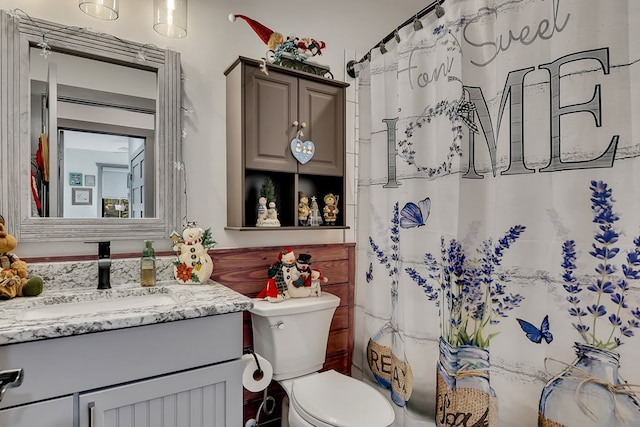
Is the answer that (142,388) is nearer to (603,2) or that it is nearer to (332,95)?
(332,95)

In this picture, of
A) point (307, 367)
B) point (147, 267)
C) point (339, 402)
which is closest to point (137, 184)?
point (147, 267)

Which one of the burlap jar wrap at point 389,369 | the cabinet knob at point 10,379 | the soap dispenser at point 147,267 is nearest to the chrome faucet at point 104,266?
the soap dispenser at point 147,267

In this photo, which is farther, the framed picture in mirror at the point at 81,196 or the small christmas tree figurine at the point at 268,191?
the small christmas tree figurine at the point at 268,191

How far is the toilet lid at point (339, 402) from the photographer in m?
1.38

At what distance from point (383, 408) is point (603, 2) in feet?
4.96

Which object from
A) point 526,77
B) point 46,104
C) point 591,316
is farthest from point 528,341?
point 46,104

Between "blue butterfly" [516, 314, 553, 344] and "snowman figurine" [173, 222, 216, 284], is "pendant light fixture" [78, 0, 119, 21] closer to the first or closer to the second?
"snowman figurine" [173, 222, 216, 284]

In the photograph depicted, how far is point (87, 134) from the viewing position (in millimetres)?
1457

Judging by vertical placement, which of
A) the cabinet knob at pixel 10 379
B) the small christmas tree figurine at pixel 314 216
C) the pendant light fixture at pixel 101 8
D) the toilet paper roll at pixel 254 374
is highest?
the pendant light fixture at pixel 101 8

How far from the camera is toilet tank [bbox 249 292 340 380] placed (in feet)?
5.36

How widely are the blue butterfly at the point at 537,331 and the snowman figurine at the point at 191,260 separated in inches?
47.0

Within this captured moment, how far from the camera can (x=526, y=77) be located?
119 cm

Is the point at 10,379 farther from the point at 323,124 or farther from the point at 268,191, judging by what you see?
the point at 323,124

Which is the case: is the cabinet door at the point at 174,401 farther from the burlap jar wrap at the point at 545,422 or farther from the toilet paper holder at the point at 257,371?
the burlap jar wrap at the point at 545,422
